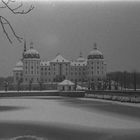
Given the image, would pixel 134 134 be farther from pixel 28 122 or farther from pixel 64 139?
pixel 28 122

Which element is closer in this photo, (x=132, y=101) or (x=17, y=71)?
(x=132, y=101)

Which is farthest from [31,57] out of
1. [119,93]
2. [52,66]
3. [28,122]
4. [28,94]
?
[28,122]

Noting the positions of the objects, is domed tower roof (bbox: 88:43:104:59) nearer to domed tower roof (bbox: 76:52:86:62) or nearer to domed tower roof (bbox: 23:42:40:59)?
domed tower roof (bbox: 76:52:86:62)

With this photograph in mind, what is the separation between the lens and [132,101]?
1067cm

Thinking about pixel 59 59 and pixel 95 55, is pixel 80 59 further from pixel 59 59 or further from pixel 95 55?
pixel 59 59

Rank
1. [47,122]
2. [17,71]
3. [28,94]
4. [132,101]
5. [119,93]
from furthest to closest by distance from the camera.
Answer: [17,71] → [28,94] → [119,93] → [132,101] → [47,122]

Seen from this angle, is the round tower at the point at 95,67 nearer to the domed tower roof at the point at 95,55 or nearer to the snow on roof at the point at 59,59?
the domed tower roof at the point at 95,55

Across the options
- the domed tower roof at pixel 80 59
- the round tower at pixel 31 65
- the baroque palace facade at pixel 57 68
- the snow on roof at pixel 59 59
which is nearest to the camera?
the baroque palace facade at pixel 57 68

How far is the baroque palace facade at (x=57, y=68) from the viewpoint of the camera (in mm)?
22672

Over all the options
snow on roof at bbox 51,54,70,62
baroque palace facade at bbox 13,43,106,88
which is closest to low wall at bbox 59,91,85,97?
baroque palace facade at bbox 13,43,106,88

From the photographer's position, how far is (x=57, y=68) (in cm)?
2486

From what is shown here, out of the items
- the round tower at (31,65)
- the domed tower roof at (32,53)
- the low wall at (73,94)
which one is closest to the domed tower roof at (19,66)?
the round tower at (31,65)

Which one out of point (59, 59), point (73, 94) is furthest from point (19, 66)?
point (73, 94)

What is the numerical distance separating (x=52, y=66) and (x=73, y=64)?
157 cm
